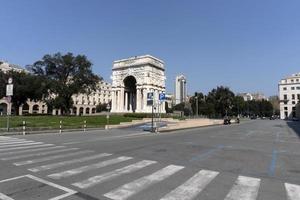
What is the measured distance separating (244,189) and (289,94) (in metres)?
165

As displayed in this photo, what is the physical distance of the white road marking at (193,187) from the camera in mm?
6712

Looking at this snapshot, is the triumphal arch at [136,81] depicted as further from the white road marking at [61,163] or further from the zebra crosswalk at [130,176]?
the zebra crosswalk at [130,176]

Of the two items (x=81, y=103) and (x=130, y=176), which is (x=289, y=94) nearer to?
(x=81, y=103)

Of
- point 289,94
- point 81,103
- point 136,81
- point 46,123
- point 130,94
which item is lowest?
point 46,123

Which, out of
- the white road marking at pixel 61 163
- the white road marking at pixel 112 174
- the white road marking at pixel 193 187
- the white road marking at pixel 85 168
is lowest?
the white road marking at pixel 193 187

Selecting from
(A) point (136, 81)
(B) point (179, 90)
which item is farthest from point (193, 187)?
(B) point (179, 90)

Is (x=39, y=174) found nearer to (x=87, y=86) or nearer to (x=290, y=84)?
(x=87, y=86)

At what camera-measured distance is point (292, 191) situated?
24.4 ft

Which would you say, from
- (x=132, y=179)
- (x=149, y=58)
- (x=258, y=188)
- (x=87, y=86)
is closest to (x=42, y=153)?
(x=132, y=179)

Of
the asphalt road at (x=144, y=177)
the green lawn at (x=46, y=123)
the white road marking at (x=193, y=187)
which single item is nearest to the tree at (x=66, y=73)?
the green lawn at (x=46, y=123)

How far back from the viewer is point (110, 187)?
7402 millimetres

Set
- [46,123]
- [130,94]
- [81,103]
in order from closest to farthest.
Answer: [46,123] → [130,94] → [81,103]

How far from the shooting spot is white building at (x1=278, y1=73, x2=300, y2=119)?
156m

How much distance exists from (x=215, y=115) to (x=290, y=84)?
61718 millimetres
